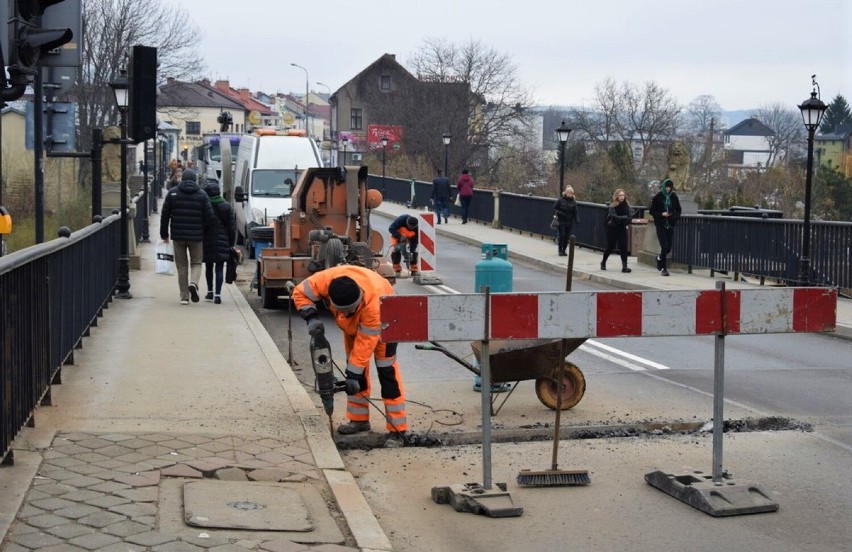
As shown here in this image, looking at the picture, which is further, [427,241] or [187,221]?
[427,241]

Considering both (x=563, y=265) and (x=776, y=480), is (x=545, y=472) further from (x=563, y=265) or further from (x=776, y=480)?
(x=563, y=265)

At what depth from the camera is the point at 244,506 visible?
21.2ft

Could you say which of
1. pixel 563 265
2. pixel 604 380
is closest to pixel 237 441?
pixel 604 380

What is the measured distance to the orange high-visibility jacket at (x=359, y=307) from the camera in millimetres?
8508

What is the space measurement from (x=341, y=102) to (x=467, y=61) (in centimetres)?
4555

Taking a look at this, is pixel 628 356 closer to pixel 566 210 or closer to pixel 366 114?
pixel 566 210

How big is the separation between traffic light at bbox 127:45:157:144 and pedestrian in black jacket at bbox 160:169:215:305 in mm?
4632

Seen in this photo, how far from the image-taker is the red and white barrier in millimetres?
21281

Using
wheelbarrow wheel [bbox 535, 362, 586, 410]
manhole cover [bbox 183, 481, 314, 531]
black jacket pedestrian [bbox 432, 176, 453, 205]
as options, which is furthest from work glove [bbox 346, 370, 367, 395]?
black jacket pedestrian [bbox 432, 176, 453, 205]

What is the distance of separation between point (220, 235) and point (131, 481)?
10950 mm

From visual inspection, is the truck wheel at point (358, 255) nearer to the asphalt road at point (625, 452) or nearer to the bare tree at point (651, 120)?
the asphalt road at point (625, 452)

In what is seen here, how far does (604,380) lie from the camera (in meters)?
11.8

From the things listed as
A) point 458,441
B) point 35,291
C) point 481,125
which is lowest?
point 458,441

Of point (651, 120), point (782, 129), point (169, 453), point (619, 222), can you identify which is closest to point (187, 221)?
point (169, 453)
